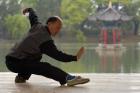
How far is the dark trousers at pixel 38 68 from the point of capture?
9.62ft

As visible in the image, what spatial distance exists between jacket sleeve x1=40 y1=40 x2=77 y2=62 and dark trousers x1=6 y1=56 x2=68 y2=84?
0.42 ft

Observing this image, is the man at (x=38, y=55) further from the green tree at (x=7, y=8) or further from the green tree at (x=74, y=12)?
the green tree at (x=7, y=8)

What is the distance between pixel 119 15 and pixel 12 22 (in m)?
6.43

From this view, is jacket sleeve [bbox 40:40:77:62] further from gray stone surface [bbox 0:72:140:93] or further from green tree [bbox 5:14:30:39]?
green tree [bbox 5:14:30:39]

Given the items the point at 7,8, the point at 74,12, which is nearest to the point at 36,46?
the point at 74,12

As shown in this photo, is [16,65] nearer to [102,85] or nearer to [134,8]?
[102,85]

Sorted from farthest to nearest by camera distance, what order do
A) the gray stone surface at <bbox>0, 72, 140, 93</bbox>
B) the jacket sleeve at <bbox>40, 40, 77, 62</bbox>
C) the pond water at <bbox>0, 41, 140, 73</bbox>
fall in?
1. the pond water at <bbox>0, 41, 140, 73</bbox>
2. the jacket sleeve at <bbox>40, 40, 77, 62</bbox>
3. the gray stone surface at <bbox>0, 72, 140, 93</bbox>

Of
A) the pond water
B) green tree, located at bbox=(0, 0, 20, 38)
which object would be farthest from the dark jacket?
green tree, located at bbox=(0, 0, 20, 38)

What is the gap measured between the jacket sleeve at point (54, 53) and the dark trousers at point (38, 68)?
13cm

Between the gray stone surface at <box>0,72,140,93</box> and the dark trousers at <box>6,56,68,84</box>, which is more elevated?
the dark trousers at <box>6,56,68,84</box>

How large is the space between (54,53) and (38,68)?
0.20 m

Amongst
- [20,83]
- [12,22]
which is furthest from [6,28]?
[20,83]

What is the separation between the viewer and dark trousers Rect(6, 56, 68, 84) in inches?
115

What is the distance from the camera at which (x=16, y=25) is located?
23250 millimetres
